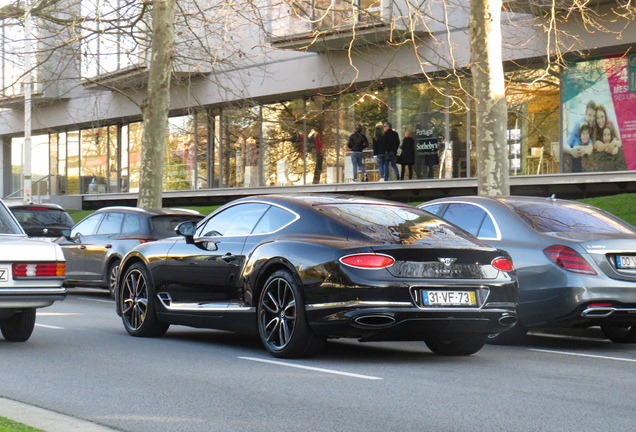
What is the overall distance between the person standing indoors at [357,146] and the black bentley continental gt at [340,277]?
19072mm

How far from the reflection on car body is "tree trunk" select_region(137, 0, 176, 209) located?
1390 centimetres

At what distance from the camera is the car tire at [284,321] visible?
27.6 ft

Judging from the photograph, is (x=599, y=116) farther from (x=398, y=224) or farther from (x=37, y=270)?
(x=37, y=270)

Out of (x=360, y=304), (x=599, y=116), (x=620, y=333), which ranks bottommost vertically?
(x=620, y=333)

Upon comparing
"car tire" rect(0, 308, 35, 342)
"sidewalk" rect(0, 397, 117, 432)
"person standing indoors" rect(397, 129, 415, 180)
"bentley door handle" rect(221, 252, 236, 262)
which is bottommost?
"sidewalk" rect(0, 397, 117, 432)

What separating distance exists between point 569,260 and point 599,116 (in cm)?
1538

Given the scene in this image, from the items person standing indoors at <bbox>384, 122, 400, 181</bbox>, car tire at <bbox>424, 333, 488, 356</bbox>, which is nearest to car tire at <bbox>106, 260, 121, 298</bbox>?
car tire at <bbox>424, 333, 488, 356</bbox>

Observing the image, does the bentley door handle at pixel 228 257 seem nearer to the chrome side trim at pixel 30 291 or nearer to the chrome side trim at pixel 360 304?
the chrome side trim at pixel 360 304

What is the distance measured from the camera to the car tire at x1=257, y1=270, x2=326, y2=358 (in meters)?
8.41

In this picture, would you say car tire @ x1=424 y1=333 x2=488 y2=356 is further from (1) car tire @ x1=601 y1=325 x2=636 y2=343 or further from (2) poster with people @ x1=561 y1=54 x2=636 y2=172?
(2) poster with people @ x1=561 y1=54 x2=636 y2=172

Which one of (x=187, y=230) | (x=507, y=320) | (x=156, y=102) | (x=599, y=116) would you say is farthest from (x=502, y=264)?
(x=599, y=116)

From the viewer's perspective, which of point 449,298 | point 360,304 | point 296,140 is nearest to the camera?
point 360,304

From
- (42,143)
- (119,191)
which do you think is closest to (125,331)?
(119,191)

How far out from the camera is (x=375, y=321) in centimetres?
811
